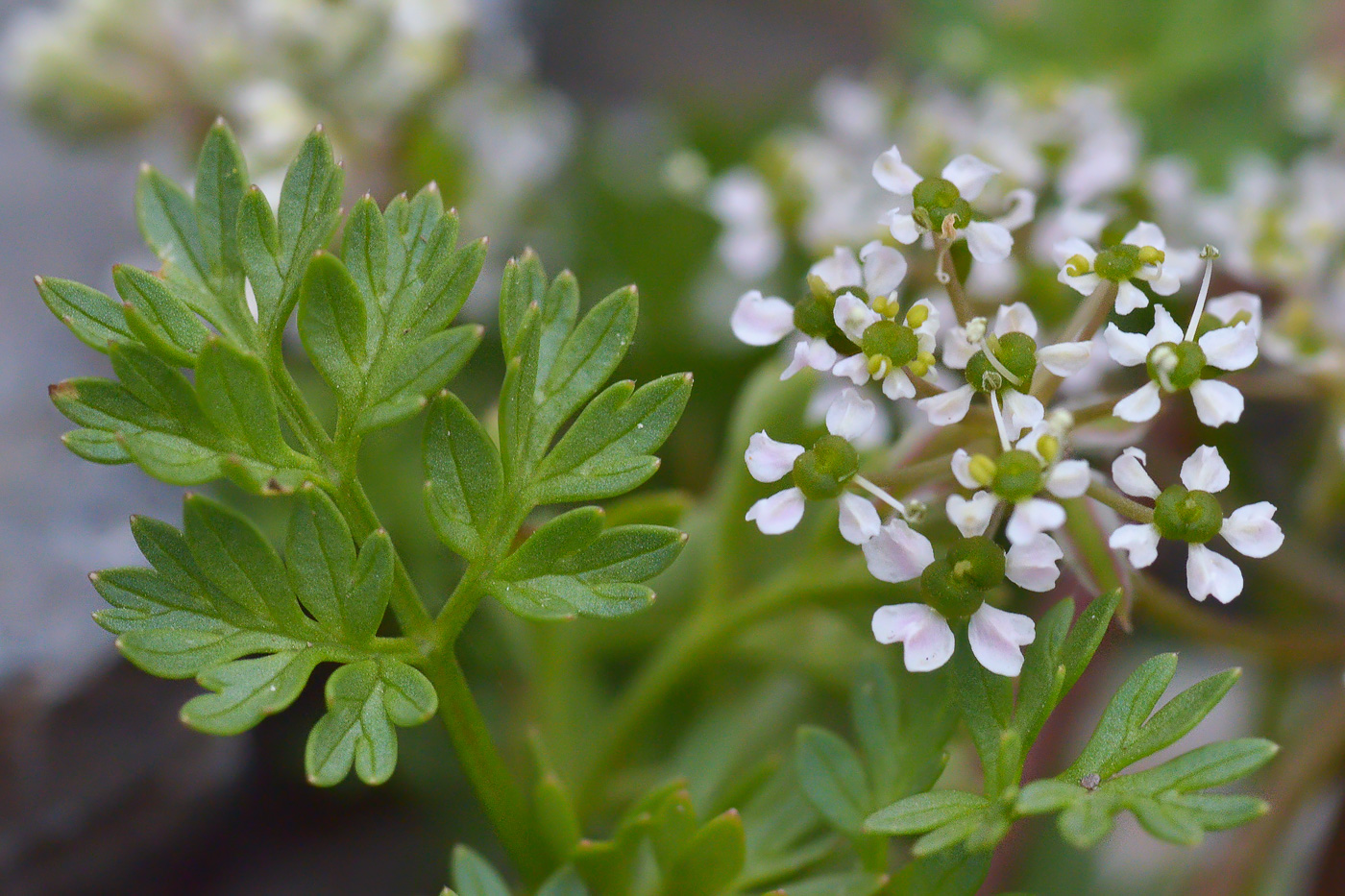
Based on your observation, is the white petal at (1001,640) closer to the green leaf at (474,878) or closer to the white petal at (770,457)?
the white petal at (770,457)

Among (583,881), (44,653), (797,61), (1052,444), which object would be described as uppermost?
(797,61)

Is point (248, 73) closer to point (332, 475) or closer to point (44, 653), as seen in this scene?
point (44, 653)

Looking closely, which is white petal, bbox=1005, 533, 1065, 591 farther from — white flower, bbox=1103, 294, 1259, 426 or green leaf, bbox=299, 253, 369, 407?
green leaf, bbox=299, 253, 369, 407

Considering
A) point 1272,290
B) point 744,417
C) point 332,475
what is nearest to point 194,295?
point 332,475

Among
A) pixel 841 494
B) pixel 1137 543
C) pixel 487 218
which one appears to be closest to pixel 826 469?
pixel 841 494

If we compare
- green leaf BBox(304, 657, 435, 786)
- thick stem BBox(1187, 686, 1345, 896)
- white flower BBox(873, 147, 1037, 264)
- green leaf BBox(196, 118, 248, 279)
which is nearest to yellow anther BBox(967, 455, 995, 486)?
white flower BBox(873, 147, 1037, 264)

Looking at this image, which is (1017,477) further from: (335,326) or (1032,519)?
(335,326)
